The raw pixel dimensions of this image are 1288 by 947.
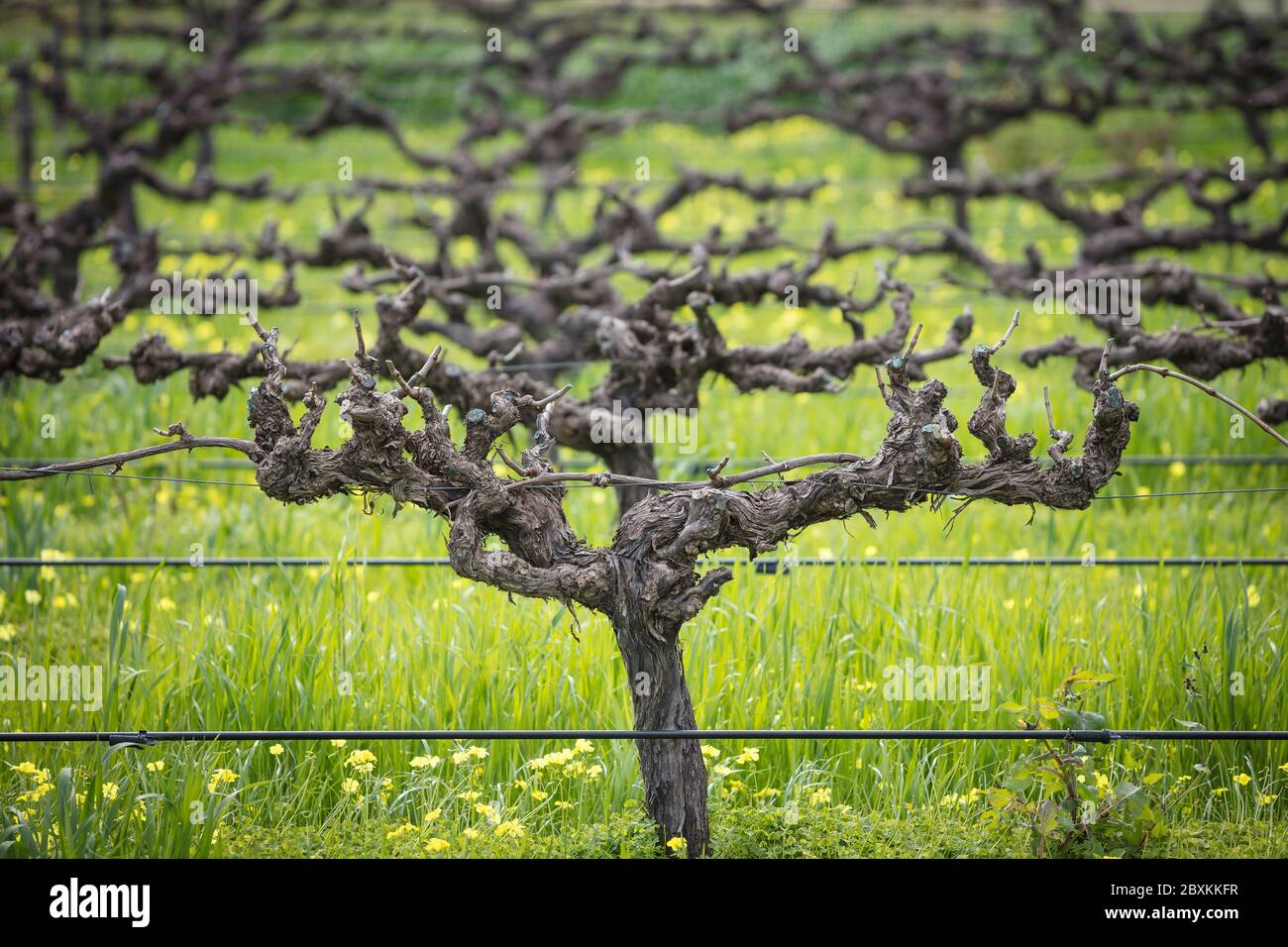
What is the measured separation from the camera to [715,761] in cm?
408

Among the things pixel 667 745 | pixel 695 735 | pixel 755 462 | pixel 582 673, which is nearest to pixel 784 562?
pixel 582 673

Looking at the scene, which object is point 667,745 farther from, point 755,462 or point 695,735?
point 755,462

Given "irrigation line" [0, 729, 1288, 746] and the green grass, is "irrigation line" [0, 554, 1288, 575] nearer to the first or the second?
the green grass

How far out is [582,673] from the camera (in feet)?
14.1

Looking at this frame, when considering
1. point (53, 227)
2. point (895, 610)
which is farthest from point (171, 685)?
point (53, 227)

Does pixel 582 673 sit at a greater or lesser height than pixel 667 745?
greater

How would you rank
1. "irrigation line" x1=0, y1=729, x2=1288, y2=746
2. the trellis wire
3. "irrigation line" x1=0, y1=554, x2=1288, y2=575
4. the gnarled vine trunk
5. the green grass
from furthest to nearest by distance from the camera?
the trellis wire
"irrigation line" x1=0, y1=554, x2=1288, y2=575
the green grass
the gnarled vine trunk
"irrigation line" x1=0, y1=729, x2=1288, y2=746

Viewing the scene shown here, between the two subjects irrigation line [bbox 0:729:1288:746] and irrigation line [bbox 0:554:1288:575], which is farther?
irrigation line [bbox 0:554:1288:575]

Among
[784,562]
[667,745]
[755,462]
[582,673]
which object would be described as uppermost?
[755,462]

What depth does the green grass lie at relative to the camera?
370cm

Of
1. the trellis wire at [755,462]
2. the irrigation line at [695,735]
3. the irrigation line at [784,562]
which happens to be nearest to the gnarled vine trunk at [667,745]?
the irrigation line at [695,735]

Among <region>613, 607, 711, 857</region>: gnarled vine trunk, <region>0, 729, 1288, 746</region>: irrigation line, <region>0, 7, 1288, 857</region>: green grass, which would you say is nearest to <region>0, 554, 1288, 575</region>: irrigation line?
<region>0, 7, 1288, 857</region>: green grass
